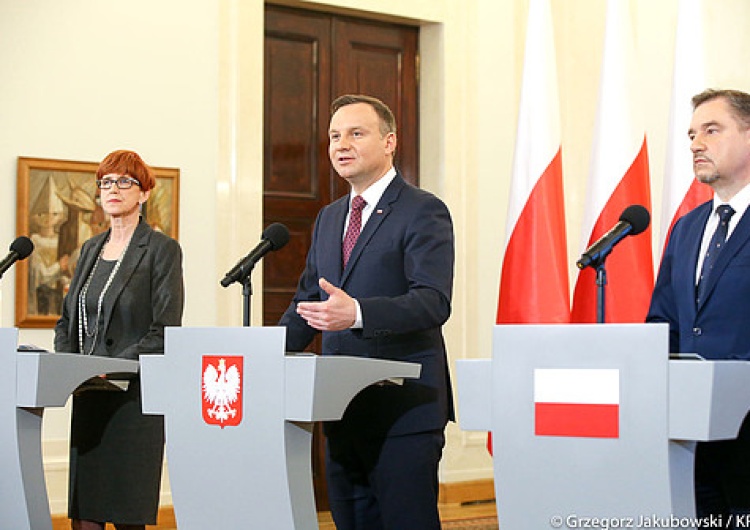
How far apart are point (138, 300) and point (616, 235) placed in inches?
79.0

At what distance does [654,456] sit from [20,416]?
2.03 metres

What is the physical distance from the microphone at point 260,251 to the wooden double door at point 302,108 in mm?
3690

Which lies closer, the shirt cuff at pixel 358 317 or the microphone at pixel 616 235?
the microphone at pixel 616 235

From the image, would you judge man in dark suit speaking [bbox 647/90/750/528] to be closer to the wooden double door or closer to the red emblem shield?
the red emblem shield

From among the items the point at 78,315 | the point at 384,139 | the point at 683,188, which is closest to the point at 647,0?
the point at 683,188

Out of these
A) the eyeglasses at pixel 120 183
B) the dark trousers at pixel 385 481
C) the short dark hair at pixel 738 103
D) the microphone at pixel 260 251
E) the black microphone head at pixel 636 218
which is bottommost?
the dark trousers at pixel 385 481

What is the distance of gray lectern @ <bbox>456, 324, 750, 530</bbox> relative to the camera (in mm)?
2518

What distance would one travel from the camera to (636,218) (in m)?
2.91

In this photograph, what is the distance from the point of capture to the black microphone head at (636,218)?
2895 mm

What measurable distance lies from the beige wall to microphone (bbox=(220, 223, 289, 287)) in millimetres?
3164

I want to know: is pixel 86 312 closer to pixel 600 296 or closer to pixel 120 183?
pixel 120 183

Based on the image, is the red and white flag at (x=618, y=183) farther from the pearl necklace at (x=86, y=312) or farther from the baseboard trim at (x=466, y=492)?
the pearl necklace at (x=86, y=312)

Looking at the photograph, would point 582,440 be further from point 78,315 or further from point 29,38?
point 29,38

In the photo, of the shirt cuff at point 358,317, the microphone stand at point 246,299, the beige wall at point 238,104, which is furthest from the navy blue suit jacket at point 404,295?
the beige wall at point 238,104
